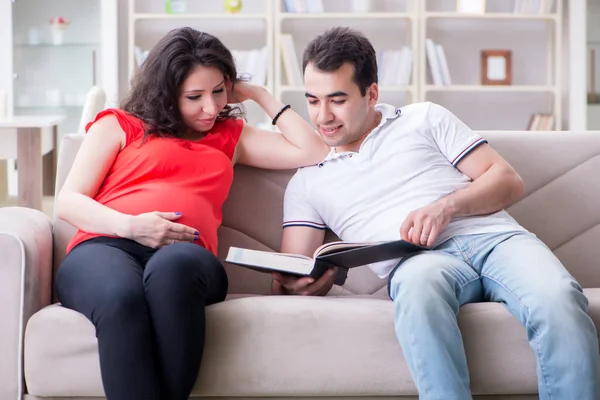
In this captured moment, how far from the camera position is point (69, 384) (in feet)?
5.12

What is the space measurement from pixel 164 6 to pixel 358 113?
10.6 feet

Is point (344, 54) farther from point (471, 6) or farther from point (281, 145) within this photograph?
point (471, 6)

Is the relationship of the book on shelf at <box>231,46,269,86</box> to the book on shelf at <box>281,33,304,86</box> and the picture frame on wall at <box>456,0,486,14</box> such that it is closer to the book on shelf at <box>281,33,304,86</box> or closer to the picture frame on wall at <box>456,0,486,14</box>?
the book on shelf at <box>281,33,304,86</box>

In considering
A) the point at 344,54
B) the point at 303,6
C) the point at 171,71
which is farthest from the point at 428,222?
the point at 303,6

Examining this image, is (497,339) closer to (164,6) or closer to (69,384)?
(69,384)

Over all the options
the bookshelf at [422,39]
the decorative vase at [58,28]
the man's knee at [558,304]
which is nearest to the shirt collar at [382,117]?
the man's knee at [558,304]

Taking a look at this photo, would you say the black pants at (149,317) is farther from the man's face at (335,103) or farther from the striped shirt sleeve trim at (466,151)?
the striped shirt sleeve trim at (466,151)

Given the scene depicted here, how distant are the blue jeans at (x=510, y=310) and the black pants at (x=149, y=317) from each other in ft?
1.29

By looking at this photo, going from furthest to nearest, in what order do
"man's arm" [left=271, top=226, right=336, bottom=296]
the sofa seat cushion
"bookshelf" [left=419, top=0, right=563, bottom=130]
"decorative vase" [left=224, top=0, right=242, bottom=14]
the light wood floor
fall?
1. "bookshelf" [left=419, top=0, right=563, bottom=130]
2. "decorative vase" [left=224, top=0, right=242, bottom=14]
3. the light wood floor
4. "man's arm" [left=271, top=226, right=336, bottom=296]
5. the sofa seat cushion

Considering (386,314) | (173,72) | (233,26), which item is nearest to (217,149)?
(173,72)

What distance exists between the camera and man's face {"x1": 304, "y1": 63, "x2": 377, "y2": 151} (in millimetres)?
1837

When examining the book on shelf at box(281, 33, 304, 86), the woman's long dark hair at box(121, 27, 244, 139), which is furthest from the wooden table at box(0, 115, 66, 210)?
the book on shelf at box(281, 33, 304, 86)

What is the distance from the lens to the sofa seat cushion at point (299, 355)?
1555 millimetres

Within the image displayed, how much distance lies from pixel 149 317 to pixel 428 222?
0.61 m
